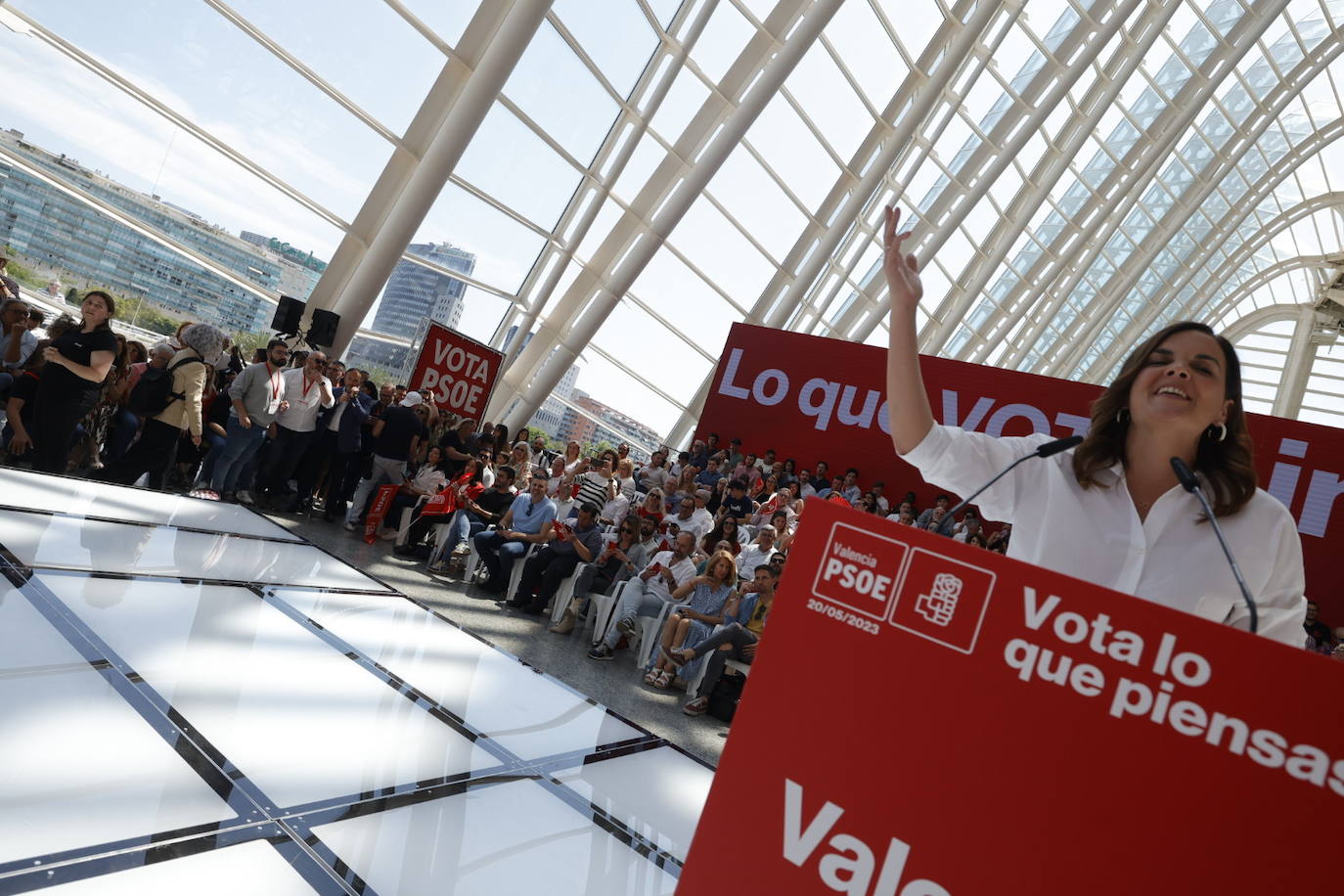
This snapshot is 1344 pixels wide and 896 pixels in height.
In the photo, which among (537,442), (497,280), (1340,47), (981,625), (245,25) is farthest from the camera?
(1340,47)

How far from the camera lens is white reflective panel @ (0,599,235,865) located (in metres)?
1.81

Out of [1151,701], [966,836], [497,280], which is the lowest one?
[966,836]

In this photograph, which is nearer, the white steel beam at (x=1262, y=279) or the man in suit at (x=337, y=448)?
the man in suit at (x=337, y=448)

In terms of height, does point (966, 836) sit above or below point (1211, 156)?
below

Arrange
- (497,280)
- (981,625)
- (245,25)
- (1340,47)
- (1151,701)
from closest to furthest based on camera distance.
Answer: (1151,701) → (981,625) → (245,25) → (497,280) → (1340,47)

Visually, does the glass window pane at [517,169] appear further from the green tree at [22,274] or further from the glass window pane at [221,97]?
the green tree at [22,274]

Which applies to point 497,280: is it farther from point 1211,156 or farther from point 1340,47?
point 1340,47

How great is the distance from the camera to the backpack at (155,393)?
624 centimetres

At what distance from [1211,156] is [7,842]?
31043 mm

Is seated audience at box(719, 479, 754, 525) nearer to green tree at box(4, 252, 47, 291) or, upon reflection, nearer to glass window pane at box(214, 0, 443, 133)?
glass window pane at box(214, 0, 443, 133)

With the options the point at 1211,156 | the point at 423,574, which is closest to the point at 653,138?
the point at 423,574

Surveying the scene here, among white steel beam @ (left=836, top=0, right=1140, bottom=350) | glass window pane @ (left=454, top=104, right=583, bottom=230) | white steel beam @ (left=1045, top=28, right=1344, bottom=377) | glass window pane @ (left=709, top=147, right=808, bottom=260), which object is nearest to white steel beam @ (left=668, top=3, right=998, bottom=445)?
glass window pane @ (left=709, top=147, right=808, bottom=260)

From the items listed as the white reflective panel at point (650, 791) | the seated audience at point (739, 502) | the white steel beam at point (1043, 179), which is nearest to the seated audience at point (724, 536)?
the seated audience at point (739, 502)

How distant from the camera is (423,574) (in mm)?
7355
